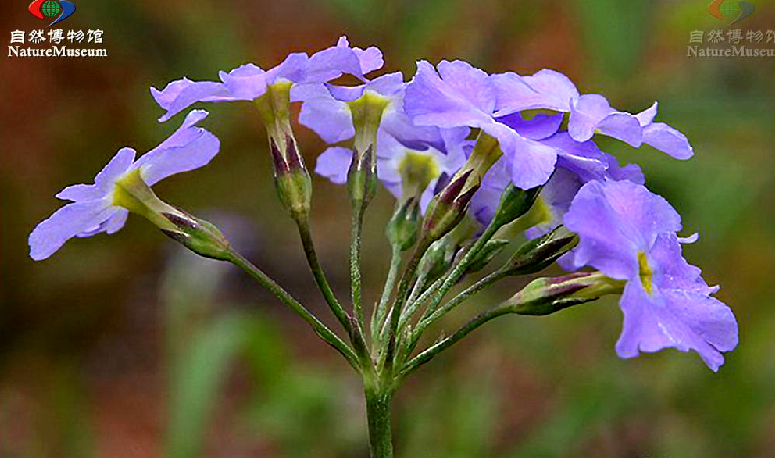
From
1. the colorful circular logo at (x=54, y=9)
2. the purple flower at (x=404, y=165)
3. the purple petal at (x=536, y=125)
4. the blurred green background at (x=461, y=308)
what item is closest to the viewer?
the purple petal at (x=536, y=125)

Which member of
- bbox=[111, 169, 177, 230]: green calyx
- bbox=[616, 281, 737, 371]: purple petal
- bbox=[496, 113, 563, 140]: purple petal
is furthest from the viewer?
bbox=[111, 169, 177, 230]: green calyx

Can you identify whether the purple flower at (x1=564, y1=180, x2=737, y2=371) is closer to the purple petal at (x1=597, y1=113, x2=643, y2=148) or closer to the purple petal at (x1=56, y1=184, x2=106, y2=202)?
the purple petal at (x1=597, y1=113, x2=643, y2=148)

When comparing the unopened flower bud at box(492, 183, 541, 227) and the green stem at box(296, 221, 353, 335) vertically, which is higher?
the unopened flower bud at box(492, 183, 541, 227)

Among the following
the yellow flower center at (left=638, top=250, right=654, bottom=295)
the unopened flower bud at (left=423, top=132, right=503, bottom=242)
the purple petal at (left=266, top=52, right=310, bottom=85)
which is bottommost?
the yellow flower center at (left=638, top=250, right=654, bottom=295)

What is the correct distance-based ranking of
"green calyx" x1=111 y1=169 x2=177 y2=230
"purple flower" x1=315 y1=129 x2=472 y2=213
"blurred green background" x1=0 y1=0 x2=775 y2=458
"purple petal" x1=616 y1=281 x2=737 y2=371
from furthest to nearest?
1. "blurred green background" x1=0 y1=0 x2=775 y2=458
2. "purple flower" x1=315 y1=129 x2=472 y2=213
3. "green calyx" x1=111 y1=169 x2=177 y2=230
4. "purple petal" x1=616 y1=281 x2=737 y2=371

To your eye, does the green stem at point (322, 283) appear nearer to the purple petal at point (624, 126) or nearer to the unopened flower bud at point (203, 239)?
the unopened flower bud at point (203, 239)

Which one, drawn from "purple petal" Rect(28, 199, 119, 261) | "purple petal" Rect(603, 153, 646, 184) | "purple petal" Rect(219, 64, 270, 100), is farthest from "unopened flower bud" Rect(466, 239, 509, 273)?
"purple petal" Rect(28, 199, 119, 261)

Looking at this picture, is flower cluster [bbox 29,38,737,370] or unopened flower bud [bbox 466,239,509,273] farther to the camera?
unopened flower bud [bbox 466,239,509,273]

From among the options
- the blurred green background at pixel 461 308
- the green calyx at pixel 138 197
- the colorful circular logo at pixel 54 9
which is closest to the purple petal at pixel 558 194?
the green calyx at pixel 138 197

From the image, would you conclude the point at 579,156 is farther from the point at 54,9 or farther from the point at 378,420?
the point at 54,9
